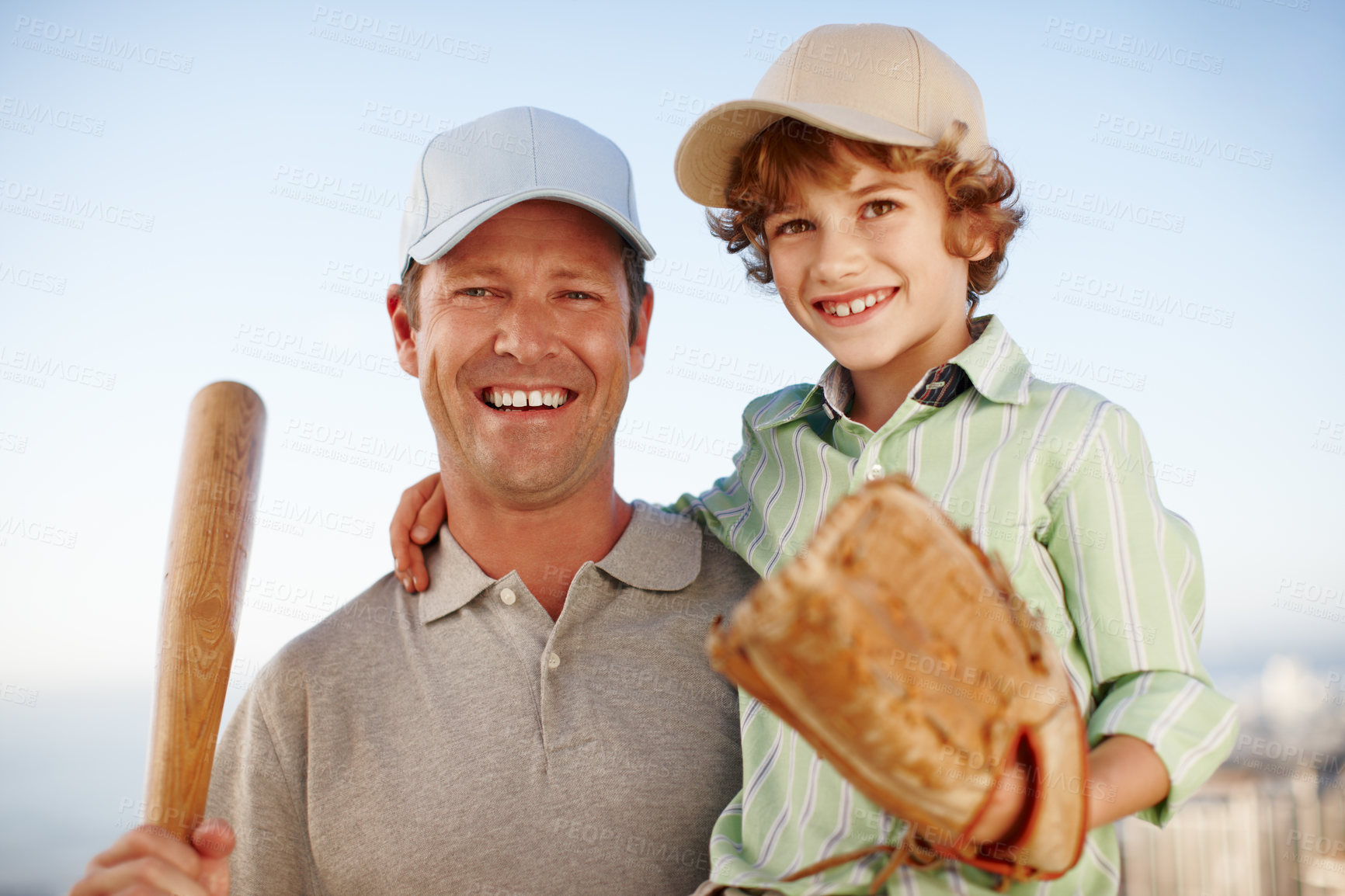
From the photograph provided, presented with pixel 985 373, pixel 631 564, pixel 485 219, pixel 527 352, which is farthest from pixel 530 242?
pixel 985 373

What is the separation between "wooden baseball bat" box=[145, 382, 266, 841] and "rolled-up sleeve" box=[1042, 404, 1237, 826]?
1.57m

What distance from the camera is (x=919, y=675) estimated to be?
1.10 metres

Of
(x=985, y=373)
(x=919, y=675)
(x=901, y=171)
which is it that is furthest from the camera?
(x=901, y=171)

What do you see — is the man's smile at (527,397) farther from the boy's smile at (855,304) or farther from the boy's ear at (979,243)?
the boy's ear at (979,243)

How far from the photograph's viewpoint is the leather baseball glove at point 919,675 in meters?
1.03

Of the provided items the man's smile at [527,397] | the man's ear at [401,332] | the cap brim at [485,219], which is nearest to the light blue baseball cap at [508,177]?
the cap brim at [485,219]

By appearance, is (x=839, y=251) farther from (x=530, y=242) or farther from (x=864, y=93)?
(x=530, y=242)

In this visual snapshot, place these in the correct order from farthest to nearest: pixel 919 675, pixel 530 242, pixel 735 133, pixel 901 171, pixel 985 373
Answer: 1. pixel 530 242
2. pixel 735 133
3. pixel 901 171
4. pixel 985 373
5. pixel 919 675

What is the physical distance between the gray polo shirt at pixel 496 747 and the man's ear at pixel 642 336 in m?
0.59

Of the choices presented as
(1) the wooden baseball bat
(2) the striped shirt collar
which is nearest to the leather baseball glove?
(2) the striped shirt collar

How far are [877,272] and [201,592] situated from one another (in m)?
1.48

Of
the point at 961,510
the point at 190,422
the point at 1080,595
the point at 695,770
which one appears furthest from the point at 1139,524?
the point at 190,422

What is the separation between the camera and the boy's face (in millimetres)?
1881

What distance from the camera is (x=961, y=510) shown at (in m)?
1.68
